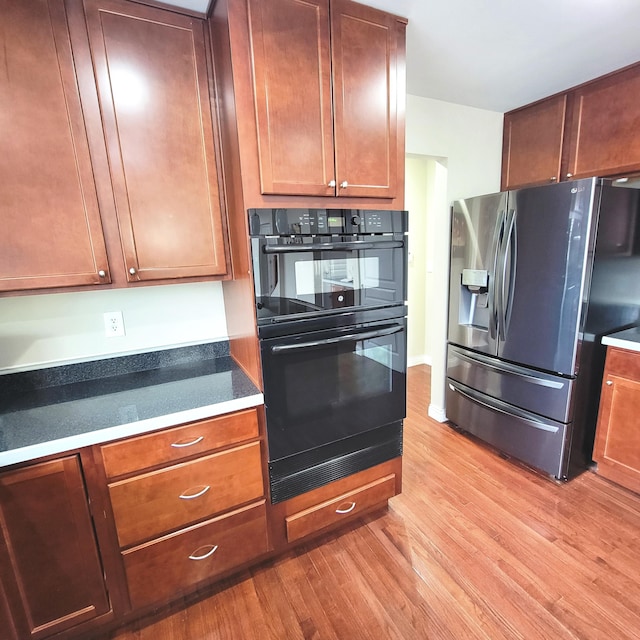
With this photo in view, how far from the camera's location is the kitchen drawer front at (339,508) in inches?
63.1

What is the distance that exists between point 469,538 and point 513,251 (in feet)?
5.32

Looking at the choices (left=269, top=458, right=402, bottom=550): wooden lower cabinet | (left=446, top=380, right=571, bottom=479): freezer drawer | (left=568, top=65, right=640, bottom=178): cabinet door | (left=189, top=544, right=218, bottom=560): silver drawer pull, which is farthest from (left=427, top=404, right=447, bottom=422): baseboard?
(left=189, top=544, right=218, bottom=560): silver drawer pull

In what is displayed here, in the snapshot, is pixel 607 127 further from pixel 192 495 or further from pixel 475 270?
pixel 192 495

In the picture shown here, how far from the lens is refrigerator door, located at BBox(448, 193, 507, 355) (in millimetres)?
2199

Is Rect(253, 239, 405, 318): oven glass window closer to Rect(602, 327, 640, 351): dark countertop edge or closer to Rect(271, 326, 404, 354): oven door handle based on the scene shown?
Rect(271, 326, 404, 354): oven door handle

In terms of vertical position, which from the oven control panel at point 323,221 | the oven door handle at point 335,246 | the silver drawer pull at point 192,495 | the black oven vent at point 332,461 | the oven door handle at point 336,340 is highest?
the oven control panel at point 323,221

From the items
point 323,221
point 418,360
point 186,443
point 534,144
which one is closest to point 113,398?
point 186,443

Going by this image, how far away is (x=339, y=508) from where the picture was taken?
5.57 ft

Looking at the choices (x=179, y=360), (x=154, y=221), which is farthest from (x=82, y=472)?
(x=154, y=221)

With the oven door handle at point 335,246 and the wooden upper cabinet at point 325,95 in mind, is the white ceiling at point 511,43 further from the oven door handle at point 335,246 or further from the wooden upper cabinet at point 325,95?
the oven door handle at point 335,246

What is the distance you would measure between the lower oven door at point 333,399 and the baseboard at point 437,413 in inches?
48.8

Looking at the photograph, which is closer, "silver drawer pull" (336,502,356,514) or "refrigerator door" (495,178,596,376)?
"silver drawer pull" (336,502,356,514)

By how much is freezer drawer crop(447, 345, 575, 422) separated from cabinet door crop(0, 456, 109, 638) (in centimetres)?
231

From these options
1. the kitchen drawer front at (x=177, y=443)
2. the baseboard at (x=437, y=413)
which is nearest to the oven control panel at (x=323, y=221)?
the kitchen drawer front at (x=177, y=443)
